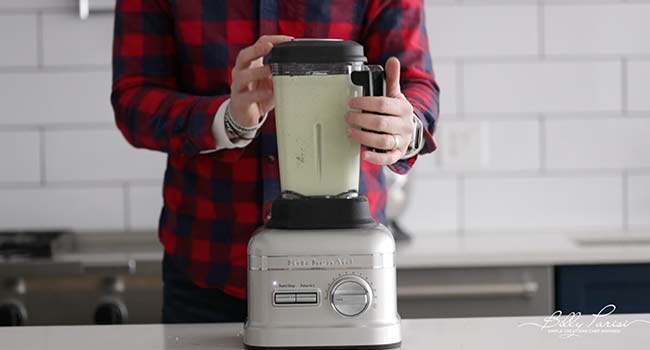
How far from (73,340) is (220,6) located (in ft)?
1.81

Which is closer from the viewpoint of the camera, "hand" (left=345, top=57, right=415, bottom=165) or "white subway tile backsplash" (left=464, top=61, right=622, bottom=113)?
"hand" (left=345, top=57, right=415, bottom=165)

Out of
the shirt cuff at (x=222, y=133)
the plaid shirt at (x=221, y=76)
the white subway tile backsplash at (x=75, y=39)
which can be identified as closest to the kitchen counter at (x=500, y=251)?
the white subway tile backsplash at (x=75, y=39)

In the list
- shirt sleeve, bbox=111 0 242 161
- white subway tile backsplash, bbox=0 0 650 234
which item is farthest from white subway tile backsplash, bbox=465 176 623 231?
shirt sleeve, bbox=111 0 242 161

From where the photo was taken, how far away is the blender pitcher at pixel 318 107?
118 cm

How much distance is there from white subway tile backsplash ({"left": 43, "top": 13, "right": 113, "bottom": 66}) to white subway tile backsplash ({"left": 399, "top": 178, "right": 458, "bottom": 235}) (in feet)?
2.61

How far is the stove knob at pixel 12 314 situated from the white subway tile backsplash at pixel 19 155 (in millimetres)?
481

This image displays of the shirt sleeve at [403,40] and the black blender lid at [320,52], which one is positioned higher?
the shirt sleeve at [403,40]

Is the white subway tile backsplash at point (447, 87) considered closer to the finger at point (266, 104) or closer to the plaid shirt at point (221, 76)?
the plaid shirt at point (221, 76)

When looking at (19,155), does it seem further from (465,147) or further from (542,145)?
(542,145)

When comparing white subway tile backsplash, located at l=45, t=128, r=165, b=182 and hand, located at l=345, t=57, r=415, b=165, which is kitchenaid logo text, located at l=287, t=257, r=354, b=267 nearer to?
hand, located at l=345, t=57, r=415, b=165

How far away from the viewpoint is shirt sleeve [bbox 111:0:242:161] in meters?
1.49

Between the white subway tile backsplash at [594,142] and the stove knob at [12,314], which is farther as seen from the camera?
the white subway tile backsplash at [594,142]

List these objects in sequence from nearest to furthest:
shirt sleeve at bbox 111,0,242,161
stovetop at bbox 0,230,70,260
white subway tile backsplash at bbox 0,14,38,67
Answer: shirt sleeve at bbox 111,0,242,161 < stovetop at bbox 0,230,70,260 < white subway tile backsplash at bbox 0,14,38,67

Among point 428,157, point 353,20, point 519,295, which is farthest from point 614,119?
point 353,20
